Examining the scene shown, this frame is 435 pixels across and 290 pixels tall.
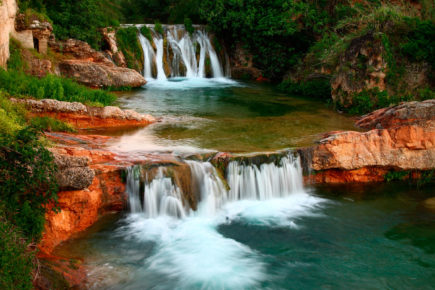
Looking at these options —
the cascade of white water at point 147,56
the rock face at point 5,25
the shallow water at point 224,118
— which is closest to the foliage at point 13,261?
the shallow water at point 224,118

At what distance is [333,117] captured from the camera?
578 inches

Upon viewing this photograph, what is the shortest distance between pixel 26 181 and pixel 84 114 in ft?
18.7

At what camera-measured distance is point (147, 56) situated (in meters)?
22.8

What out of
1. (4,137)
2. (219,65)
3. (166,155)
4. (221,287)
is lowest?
(221,287)

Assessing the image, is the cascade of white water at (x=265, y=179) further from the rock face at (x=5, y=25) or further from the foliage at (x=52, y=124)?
the rock face at (x=5, y=25)

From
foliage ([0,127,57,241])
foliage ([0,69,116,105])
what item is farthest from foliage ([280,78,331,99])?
foliage ([0,127,57,241])

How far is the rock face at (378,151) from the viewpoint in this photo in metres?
10.4

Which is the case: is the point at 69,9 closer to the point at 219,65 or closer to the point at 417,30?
the point at 219,65

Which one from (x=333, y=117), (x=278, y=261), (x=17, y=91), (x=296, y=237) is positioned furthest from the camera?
(x=333, y=117)

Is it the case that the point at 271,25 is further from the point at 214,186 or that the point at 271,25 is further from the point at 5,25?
the point at 214,186

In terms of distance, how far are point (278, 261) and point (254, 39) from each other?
59.4 ft

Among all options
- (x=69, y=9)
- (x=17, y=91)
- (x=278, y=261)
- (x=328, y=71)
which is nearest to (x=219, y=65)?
(x=328, y=71)

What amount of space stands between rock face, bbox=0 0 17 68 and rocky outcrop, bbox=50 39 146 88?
2755mm

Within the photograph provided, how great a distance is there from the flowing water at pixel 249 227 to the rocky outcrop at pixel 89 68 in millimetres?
5946
